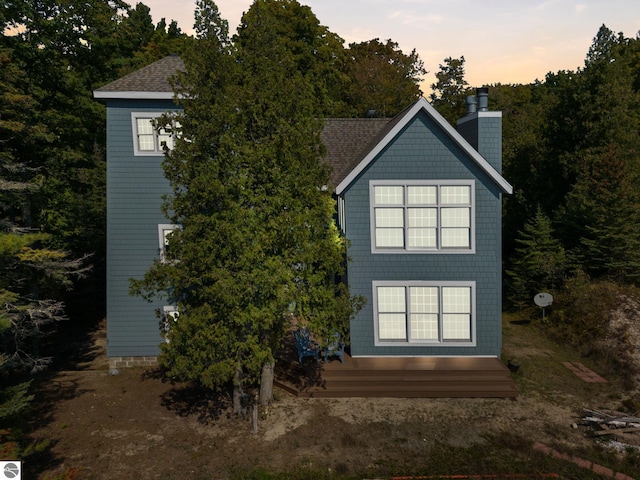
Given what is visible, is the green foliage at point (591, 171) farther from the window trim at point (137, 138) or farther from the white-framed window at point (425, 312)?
the window trim at point (137, 138)

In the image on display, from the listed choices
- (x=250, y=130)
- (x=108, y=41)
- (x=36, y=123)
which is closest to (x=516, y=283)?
(x=250, y=130)

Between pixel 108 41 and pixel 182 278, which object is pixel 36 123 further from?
pixel 182 278

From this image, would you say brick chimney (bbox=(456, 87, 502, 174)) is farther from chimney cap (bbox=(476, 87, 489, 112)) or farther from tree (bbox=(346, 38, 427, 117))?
tree (bbox=(346, 38, 427, 117))

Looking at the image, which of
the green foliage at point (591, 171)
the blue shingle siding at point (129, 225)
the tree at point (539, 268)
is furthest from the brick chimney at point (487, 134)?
the green foliage at point (591, 171)

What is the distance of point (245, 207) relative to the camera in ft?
37.8

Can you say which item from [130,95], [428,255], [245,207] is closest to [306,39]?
[130,95]

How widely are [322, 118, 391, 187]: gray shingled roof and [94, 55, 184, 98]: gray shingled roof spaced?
6.46m

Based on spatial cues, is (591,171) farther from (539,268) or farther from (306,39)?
(306,39)

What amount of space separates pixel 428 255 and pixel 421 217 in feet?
4.41

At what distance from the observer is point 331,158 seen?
60.8ft

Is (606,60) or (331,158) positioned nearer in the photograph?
(331,158)

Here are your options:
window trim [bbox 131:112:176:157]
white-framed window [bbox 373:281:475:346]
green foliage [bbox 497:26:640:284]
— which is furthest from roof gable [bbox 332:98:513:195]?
green foliage [bbox 497:26:640:284]

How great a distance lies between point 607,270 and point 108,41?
32188mm

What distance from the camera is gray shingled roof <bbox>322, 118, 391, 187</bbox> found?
717 inches
